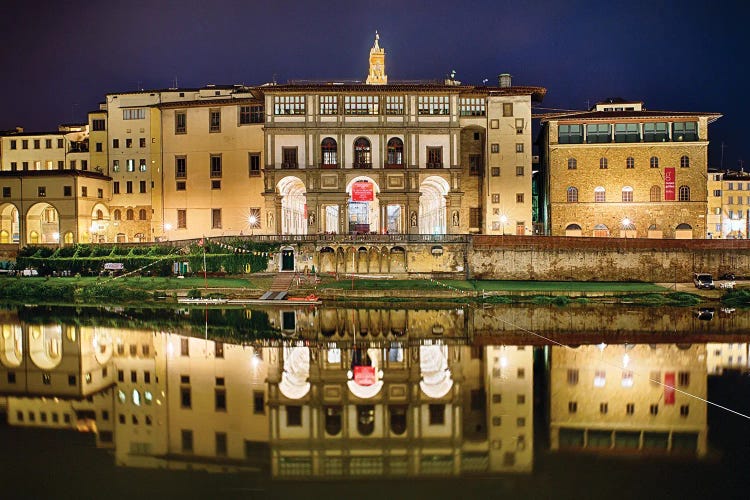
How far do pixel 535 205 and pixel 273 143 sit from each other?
2696 cm

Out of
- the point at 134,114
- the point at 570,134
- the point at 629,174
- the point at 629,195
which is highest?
the point at 134,114

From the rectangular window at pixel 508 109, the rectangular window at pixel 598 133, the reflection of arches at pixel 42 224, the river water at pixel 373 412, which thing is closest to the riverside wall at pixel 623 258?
the rectangular window at pixel 598 133

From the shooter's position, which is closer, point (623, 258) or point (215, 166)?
point (623, 258)

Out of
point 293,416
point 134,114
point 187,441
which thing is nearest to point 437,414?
point 293,416

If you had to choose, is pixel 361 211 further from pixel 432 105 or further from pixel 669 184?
Result: pixel 669 184

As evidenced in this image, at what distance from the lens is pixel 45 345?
2647 centimetres

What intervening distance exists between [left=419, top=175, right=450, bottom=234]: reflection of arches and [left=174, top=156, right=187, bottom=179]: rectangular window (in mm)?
20553

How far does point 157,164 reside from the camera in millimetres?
56125

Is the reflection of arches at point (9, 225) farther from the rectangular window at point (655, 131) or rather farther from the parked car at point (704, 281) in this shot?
the parked car at point (704, 281)

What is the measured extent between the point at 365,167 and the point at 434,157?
554 cm

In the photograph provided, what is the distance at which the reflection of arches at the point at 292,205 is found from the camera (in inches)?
2004

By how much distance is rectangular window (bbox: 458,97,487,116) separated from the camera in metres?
53.1

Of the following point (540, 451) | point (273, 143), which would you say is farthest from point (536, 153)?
point (540, 451)

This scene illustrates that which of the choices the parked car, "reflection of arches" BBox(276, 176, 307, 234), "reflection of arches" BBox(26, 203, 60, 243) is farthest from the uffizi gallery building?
the parked car
